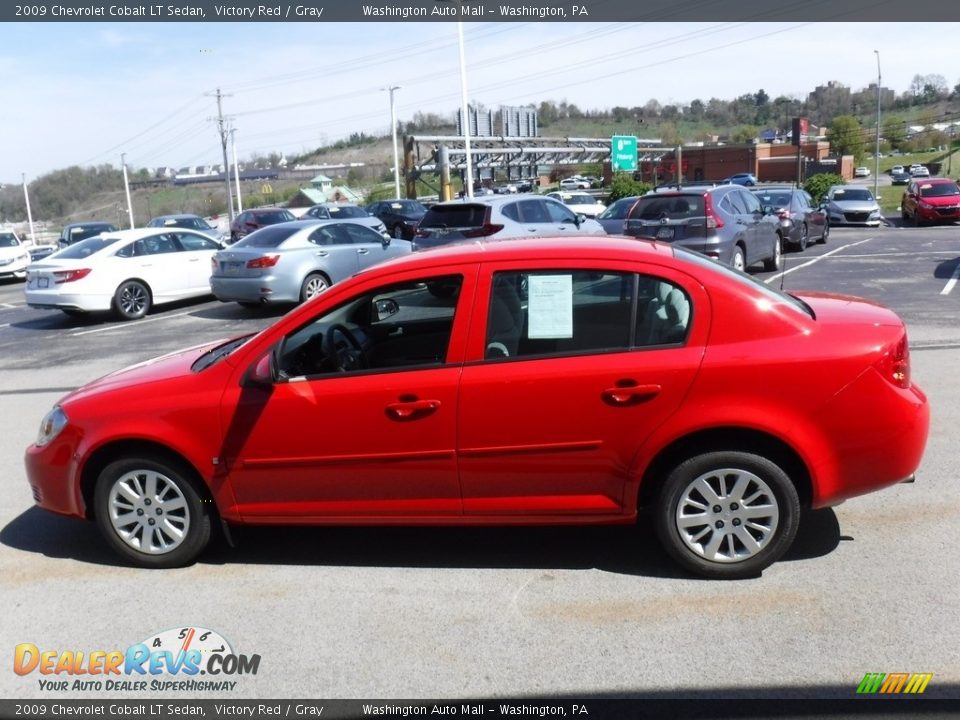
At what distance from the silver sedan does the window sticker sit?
9502 mm

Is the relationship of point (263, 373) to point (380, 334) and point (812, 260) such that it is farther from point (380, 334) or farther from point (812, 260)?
point (812, 260)

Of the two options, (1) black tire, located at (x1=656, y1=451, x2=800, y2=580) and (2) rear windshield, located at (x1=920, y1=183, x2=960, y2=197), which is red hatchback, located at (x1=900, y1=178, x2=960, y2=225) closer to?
(2) rear windshield, located at (x1=920, y1=183, x2=960, y2=197)

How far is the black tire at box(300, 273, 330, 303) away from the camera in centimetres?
1426

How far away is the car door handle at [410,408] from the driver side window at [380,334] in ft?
0.64

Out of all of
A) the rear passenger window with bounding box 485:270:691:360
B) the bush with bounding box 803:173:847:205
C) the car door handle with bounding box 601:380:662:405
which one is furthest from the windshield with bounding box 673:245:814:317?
the bush with bounding box 803:173:847:205

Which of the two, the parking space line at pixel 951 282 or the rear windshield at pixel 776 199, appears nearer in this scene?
the parking space line at pixel 951 282

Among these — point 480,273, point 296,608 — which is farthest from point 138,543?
point 480,273

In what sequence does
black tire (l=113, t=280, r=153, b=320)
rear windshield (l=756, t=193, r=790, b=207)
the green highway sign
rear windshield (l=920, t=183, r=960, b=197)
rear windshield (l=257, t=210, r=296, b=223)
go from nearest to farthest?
black tire (l=113, t=280, r=153, b=320) → rear windshield (l=756, t=193, r=790, b=207) → rear windshield (l=920, t=183, r=960, b=197) → rear windshield (l=257, t=210, r=296, b=223) → the green highway sign

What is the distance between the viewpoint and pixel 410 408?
4355 millimetres

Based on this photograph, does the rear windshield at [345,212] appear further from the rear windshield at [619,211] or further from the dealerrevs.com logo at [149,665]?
the dealerrevs.com logo at [149,665]

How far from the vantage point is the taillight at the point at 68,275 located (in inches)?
572

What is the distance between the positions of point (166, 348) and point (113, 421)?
25.7ft

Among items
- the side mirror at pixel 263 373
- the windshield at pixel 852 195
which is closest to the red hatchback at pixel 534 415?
the side mirror at pixel 263 373

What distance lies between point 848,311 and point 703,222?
10314 millimetres
